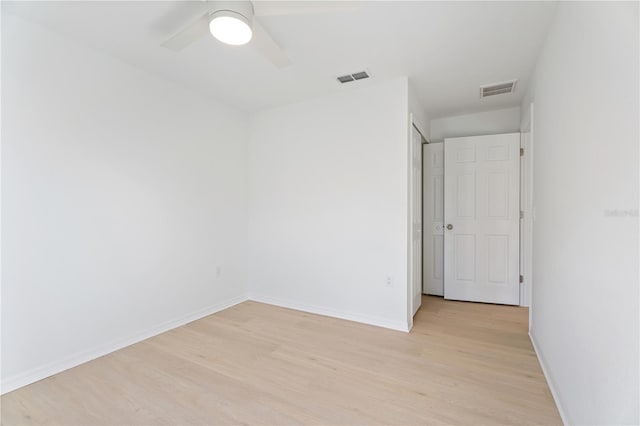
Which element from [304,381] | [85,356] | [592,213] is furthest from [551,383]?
[85,356]

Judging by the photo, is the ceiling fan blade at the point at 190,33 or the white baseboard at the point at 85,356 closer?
the ceiling fan blade at the point at 190,33

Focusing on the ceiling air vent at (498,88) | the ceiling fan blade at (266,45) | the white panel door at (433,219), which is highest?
the ceiling air vent at (498,88)

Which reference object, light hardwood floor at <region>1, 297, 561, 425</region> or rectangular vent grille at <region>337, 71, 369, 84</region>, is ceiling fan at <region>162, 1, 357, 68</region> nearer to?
rectangular vent grille at <region>337, 71, 369, 84</region>

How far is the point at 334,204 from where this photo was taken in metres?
3.28

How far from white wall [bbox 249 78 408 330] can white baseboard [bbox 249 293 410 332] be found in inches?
0.4

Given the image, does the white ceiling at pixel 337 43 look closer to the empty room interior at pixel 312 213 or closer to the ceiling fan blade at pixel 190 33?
the empty room interior at pixel 312 213

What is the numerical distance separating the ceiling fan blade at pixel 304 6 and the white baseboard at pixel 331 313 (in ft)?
8.69

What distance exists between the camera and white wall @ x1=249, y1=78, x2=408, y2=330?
2.90 meters

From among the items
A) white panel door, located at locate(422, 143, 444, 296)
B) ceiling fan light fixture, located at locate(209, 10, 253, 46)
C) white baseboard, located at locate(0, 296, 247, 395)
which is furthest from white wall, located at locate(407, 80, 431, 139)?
white baseboard, located at locate(0, 296, 247, 395)

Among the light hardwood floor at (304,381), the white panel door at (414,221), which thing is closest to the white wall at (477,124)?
the white panel door at (414,221)

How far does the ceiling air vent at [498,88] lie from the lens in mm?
2945

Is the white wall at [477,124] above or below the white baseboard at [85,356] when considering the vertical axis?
above

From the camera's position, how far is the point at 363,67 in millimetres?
2621

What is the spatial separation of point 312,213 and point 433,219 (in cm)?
183
